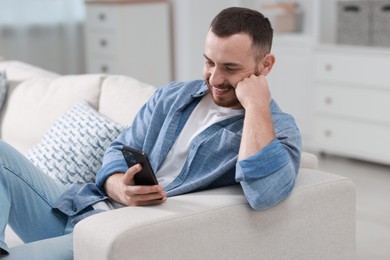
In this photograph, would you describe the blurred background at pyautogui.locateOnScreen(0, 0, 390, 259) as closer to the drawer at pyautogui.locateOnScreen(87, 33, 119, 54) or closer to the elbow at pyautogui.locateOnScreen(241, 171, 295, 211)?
the drawer at pyautogui.locateOnScreen(87, 33, 119, 54)

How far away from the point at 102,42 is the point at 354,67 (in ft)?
6.22

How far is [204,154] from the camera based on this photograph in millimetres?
1999

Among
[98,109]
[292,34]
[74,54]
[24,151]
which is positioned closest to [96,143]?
[98,109]

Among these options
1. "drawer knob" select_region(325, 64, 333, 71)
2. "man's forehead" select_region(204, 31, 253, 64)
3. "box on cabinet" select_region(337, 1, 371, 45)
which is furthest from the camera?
"drawer knob" select_region(325, 64, 333, 71)

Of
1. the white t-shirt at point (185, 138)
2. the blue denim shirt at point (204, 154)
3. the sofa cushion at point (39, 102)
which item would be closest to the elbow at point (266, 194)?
the blue denim shirt at point (204, 154)

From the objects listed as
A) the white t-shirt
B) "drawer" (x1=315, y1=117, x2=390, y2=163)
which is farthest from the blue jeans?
"drawer" (x1=315, y1=117, x2=390, y2=163)

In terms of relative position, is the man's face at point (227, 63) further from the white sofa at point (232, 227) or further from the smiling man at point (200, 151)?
the white sofa at point (232, 227)

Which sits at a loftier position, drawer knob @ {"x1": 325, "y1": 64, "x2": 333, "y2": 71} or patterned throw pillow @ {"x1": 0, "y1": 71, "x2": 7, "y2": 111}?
patterned throw pillow @ {"x1": 0, "y1": 71, "x2": 7, "y2": 111}

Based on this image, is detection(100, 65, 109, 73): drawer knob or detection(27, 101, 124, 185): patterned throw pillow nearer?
detection(27, 101, 124, 185): patterned throw pillow

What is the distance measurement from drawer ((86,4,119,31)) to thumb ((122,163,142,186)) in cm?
359

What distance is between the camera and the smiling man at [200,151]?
1.81m

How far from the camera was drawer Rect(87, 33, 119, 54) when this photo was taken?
5.34 meters

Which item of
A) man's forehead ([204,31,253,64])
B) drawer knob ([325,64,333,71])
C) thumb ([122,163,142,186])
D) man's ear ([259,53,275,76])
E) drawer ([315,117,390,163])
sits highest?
man's forehead ([204,31,253,64])

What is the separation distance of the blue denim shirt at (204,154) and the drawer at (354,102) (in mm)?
2390
